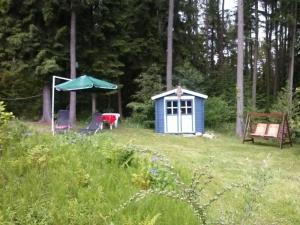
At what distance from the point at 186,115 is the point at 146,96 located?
2.99 meters

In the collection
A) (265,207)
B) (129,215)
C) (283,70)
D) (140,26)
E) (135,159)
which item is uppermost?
(140,26)

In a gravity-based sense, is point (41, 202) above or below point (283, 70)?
below

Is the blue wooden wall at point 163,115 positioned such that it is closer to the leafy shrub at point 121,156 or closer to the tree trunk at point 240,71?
the tree trunk at point 240,71

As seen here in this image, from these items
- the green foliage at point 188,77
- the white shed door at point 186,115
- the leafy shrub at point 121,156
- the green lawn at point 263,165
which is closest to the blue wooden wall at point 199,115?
the white shed door at point 186,115

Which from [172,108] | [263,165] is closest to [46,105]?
[172,108]

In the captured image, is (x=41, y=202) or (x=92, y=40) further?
(x=92, y=40)

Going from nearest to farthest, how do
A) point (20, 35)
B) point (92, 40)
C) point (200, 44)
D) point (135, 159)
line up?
point (135, 159)
point (20, 35)
point (92, 40)
point (200, 44)

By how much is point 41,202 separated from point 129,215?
0.77 meters

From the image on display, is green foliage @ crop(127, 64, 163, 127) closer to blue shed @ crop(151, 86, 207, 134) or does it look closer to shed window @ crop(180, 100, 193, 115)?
blue shed @ crop(151, 86, 207, 134)

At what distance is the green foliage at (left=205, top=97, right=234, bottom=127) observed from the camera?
54.2ft

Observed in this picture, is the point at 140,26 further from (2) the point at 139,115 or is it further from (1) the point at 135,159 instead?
(1) the point at 135,159

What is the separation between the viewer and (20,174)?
12.7 ft

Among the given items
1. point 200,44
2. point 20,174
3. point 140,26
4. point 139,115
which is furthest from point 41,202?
point 200,44

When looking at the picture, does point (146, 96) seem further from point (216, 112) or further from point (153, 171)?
point (153, 171)
